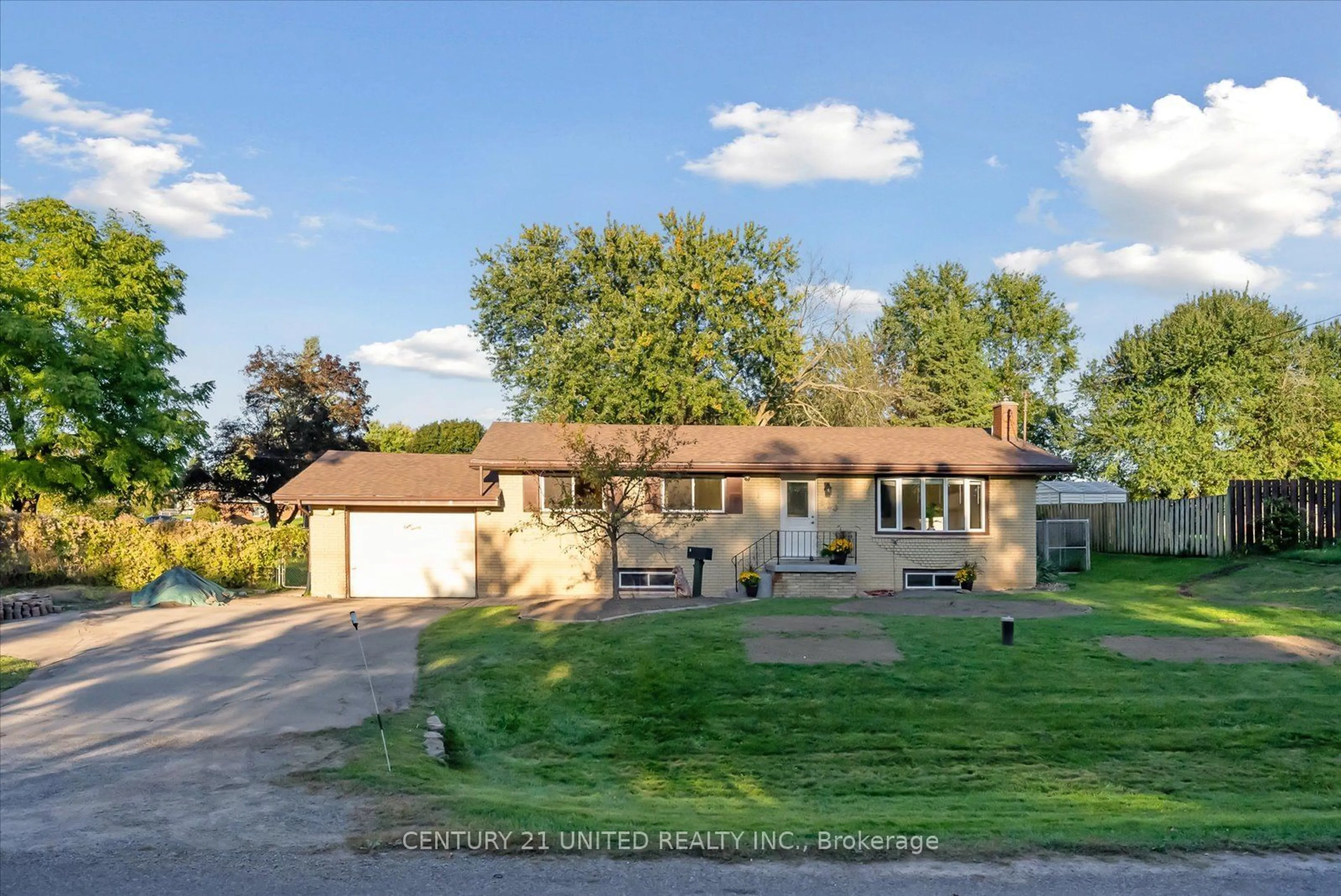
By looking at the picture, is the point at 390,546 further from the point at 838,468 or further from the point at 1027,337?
the point at 1027,337

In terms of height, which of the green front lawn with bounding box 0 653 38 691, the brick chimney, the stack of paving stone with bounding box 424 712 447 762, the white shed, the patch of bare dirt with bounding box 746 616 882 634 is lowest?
the stack of paving stone with bounding box 424 712 447 762

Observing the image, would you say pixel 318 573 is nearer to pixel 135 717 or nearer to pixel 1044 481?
pixel 135 717

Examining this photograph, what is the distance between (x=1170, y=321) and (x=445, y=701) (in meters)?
44.5

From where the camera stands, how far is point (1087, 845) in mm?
6457

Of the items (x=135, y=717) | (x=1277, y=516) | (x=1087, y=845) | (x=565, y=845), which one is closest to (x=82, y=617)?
(x=135, y=717)

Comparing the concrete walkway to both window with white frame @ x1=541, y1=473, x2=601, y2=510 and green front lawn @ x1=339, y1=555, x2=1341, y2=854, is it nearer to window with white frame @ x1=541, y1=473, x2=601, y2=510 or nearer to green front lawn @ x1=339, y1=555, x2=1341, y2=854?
green front lawn @ x1=339, y1=555, x2=1341, y2=854

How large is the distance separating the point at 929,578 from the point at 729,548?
16.4 ft

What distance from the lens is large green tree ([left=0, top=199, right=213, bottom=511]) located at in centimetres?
2470

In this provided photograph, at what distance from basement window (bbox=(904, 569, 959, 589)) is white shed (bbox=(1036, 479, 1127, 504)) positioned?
17.2 meters

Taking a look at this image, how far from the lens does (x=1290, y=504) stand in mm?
24828

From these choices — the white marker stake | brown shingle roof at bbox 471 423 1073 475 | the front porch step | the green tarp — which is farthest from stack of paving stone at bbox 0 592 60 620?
the front porch step

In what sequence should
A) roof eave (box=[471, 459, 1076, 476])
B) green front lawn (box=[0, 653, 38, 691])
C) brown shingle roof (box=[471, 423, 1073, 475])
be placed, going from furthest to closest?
1. brown shingle roof (box=[471, 423, 1073, 475])
2. roof eave (box=[471, 459, 1076, 476])
3. green front lawn (box=[0, 653, 38, 691])

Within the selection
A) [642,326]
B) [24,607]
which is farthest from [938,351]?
[24,607]

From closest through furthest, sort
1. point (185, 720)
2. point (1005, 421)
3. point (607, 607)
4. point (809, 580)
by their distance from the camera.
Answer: point (185, 720) < point (607, 607) < point (809, 580) < point (1005, 421)
